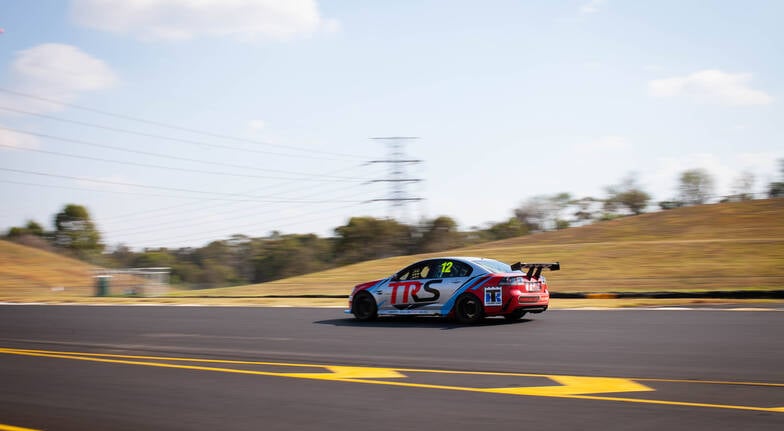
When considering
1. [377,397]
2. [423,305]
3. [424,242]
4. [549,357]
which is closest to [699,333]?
[549,357]

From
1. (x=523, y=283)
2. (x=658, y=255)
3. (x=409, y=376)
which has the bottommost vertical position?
(x=409, y=376)

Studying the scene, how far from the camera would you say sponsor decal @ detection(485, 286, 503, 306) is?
1511cm

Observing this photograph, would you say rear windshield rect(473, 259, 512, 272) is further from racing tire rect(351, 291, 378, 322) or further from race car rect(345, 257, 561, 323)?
racing tire rect(351, 291, 378, 322)

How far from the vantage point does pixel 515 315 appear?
1573cm

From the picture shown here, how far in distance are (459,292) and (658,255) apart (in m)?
→ 18.4

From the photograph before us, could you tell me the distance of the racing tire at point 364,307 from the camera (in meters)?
16.8

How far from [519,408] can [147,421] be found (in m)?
3.19

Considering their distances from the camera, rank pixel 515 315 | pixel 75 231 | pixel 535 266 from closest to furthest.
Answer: pixel 535 266 < pixel 515 315 < pixel 75 231

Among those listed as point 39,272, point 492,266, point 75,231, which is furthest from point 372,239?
point 492,266

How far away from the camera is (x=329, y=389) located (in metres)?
7.95

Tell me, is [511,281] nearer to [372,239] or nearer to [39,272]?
[39,272]

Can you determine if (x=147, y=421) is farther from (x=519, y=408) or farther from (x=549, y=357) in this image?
(x=549, y=357)

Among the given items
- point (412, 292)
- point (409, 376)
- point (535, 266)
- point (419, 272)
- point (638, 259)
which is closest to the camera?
point (409, 376)

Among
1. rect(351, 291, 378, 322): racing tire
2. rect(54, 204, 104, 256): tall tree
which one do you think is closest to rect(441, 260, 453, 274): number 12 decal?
rect(351, 291, 378, 322): racing tire
